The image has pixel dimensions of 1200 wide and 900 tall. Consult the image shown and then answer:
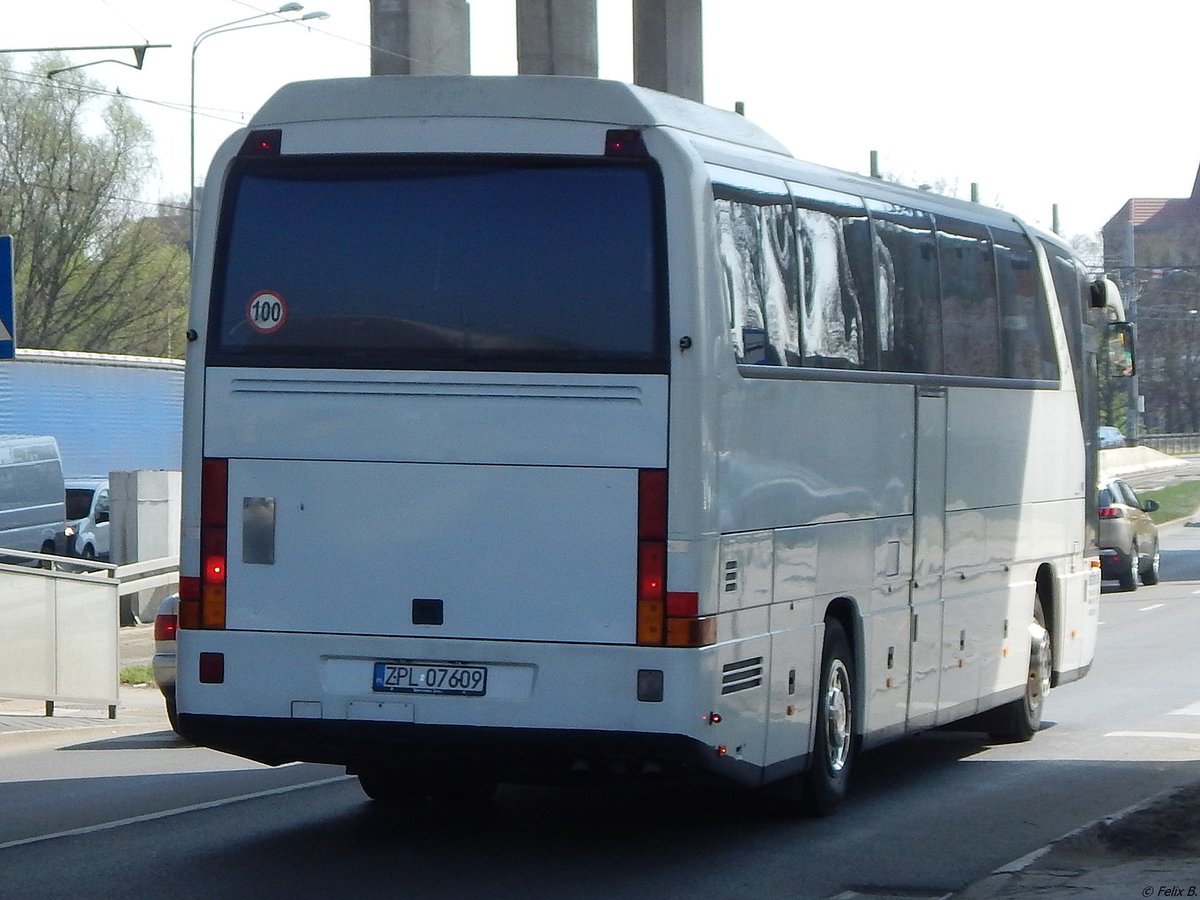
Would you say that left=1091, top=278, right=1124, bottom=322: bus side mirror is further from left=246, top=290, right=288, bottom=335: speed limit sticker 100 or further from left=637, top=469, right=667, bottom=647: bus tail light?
left=246, top=290, right=288, bottom=335: speed limit sticker 100

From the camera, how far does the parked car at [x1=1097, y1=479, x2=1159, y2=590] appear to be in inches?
1335

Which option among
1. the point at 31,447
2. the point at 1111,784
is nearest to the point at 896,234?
the point at 1111,784

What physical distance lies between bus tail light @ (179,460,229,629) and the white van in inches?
990

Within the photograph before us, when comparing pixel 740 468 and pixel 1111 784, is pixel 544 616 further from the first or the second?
pixel 1111 784

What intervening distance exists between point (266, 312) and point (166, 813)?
10.4ft

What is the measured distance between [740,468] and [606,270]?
3.50ft

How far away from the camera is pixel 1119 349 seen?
53.0 ft

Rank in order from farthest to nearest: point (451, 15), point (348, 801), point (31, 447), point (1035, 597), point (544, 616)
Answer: point (31, 447) < point (451, 15) < point (1035, 597) < point (348, 801) < point (544, 616)

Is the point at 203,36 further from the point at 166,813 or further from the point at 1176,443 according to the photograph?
the point at 1176,443

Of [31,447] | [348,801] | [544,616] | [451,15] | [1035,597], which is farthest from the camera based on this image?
[31,447]

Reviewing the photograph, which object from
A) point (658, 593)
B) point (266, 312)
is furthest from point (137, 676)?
point (658, 593)

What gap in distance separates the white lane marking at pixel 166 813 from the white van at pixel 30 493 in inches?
871

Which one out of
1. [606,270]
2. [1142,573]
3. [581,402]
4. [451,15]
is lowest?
[1142,573]

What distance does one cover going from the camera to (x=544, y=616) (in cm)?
891
